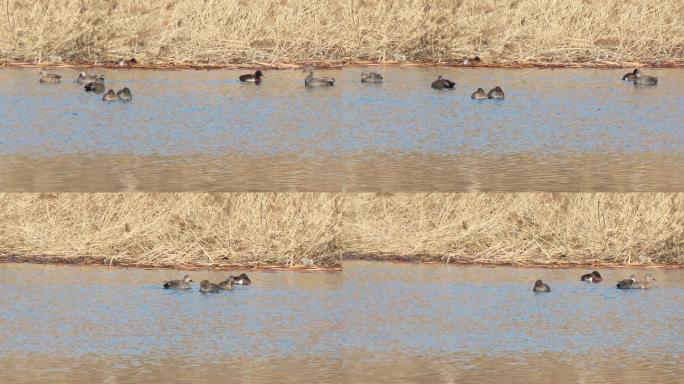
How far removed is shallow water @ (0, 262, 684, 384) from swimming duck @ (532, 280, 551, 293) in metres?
0.12

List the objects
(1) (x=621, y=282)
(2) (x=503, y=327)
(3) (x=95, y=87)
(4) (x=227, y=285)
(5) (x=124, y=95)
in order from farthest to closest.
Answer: (3) (x=95, y=87) < (5) (x=124, y=95) < (1) (x=621, y=282) < (4) (x=227, y=285) < (2) (x=503, y=327)

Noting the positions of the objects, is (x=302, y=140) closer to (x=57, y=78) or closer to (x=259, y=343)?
(x=259, y=343)

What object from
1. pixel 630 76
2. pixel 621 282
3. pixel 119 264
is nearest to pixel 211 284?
pixel 119 264

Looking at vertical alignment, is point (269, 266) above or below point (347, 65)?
below

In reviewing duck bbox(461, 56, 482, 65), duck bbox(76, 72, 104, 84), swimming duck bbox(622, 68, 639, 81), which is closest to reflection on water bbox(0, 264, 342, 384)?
duck bbox(76, 72, 104, 84)

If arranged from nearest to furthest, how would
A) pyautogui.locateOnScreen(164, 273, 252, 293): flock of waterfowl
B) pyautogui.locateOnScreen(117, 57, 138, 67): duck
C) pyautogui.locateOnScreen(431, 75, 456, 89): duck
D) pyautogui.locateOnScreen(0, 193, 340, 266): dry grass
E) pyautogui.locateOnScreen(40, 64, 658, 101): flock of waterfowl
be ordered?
1. pyautogui.locateOnScreen(164, 273, 252, 293): flock of waterfowl
2. pyautogui.locateOnScreen(0, 193, 340, 266): dry grass
3. pyautogui.locateOnScreen(40, 64, 658, 101): flock of waterfowl
4. pyautogui.locateOnScreen(431, 75, 456, 89): duck
5. pyautogui.locateOnScreen(117, 57, 138, 67): duck

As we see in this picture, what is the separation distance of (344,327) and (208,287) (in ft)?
13.0

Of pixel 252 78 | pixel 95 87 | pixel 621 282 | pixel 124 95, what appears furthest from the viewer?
pixel 252 78

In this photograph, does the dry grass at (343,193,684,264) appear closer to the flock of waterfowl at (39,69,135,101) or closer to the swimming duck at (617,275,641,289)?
the swimming duck at (617,275,641,289)

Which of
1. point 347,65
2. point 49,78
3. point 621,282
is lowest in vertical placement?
point 621,282

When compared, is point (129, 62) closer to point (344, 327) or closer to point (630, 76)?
point (630, 76)

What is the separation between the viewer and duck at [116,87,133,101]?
2305cm

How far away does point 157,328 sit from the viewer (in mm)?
18344

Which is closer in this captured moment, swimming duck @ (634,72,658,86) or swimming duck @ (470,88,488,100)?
swimming duck @ (470,88,488,100)
